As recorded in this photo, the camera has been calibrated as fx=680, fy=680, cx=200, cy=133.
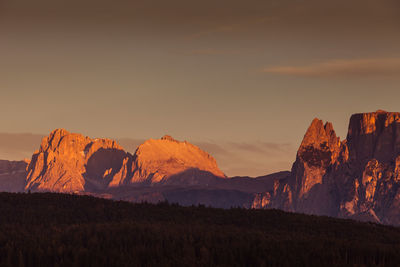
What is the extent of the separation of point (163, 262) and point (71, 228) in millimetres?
17610

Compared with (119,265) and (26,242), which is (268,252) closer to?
(119,265)

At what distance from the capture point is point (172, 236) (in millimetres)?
69938

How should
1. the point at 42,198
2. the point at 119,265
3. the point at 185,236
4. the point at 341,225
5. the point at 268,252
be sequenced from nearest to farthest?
1. the point at 119,265
2. the point at 268,252
3. the point at 185,236
4. the point at 341,225
5. the point at 42,198

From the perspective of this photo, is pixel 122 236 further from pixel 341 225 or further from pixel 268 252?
pixel 341 225

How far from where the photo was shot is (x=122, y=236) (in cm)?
7006

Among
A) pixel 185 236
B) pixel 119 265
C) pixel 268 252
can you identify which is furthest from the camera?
pixel 185 236

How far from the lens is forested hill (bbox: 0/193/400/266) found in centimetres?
6156

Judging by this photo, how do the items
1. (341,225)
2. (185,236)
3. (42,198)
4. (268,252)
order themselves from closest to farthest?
(268,252) → (185,236) → (341,225) → (42,198)

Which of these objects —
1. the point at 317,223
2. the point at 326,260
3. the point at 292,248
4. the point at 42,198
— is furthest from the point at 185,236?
the point at 42,198

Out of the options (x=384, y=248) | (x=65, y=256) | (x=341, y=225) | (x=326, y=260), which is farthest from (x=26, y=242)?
(x=341, y=225)

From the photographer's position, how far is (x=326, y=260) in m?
60.6

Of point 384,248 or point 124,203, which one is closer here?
point 384,248

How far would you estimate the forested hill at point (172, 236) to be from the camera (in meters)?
61.6

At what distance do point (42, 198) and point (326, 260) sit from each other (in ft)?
155
